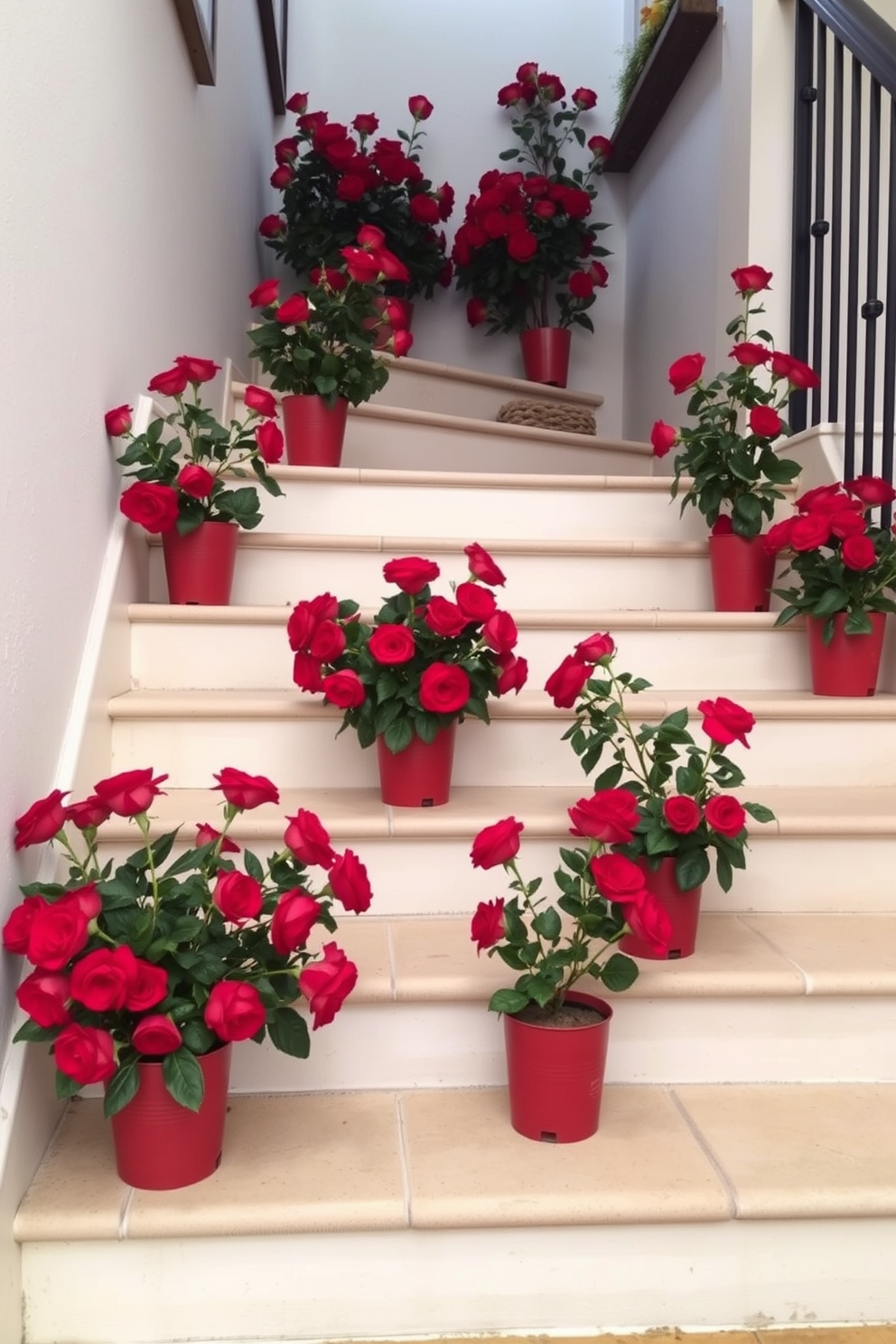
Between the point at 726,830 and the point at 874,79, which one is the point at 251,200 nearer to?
the point at 874,79

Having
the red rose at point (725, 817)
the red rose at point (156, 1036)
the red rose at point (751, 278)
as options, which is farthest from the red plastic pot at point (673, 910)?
the red rose at point (751, 278)

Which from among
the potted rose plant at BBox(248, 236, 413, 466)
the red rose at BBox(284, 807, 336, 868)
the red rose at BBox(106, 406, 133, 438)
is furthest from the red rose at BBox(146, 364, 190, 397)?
the red rose at BBox(284, 807, 336, 868)

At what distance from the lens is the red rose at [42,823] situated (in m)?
1.18

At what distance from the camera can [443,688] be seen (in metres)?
1.54

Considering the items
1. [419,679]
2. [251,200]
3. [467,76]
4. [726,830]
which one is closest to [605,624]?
[419,679]

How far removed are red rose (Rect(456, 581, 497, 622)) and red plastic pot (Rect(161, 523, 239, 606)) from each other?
2.09ft

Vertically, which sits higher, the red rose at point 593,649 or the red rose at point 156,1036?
the red rose at point 593,649

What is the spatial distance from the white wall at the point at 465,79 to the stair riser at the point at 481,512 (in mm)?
1890

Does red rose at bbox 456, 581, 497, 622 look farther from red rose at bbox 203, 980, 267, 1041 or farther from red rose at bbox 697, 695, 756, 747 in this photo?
red rose at bbox 203, 980, 267, 1041

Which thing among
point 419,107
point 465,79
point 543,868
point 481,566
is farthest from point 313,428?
point 465,79

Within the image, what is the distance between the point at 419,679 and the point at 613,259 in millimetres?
3223

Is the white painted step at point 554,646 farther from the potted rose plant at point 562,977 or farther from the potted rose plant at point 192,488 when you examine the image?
the potted rose plant at point 562,977

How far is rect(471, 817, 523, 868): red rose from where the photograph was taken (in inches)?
47.1

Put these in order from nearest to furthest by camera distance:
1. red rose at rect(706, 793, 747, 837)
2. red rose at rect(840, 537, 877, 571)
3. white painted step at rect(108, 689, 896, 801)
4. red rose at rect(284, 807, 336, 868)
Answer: red rose at rect(284, 807, 336, 868)
red rose at rect(706, 793, 747, 837)
white painted step at rect(108, 689, 896, 801)
red rose at rect(840, 537, 877, 571)
